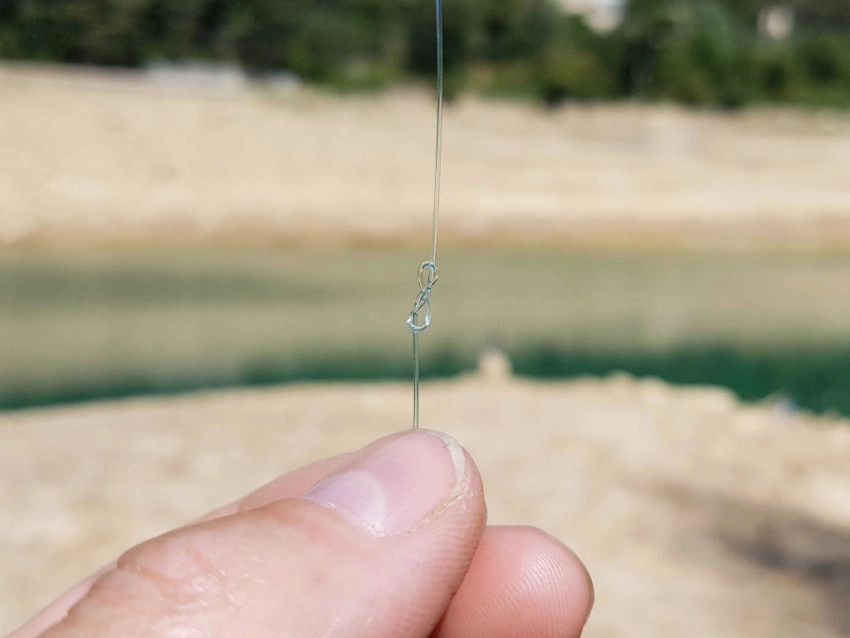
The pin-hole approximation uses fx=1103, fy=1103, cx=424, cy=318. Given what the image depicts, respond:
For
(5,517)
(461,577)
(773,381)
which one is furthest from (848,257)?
(461,577)

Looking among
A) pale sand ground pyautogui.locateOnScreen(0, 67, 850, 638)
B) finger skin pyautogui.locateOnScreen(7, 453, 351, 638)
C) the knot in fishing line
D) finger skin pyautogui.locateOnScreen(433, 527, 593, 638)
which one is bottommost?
pale sand ground pyautogui.locateOnScreen(0, 67, 850, 638)

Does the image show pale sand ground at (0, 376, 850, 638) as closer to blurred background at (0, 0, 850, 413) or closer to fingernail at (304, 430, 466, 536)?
blurred background at (0, 0, 850, 413)

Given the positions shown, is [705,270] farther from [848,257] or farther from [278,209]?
[278,209]

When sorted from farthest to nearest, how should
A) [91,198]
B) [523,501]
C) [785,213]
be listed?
[785,213] → [91,198] → [523,501]

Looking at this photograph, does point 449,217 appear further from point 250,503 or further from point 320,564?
point 320,564

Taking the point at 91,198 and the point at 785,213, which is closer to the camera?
the point at 91,198

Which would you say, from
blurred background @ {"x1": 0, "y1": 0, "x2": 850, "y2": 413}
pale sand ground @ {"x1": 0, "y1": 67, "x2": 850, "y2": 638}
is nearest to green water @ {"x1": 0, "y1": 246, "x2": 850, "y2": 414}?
blurred background @ {"x1": 0, "y1": 0, "x2": 850, "y2": 413}
